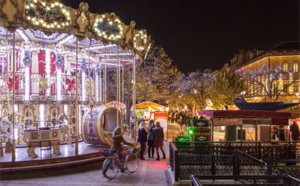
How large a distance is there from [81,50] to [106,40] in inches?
245

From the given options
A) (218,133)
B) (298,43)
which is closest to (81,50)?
(218,133)

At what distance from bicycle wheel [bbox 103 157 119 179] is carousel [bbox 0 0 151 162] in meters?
2.21

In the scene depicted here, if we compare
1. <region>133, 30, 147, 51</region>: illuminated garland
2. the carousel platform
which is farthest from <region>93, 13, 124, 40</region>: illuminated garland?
the carousel platform

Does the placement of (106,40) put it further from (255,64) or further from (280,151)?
(255,64)

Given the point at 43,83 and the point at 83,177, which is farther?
the point at 43,83

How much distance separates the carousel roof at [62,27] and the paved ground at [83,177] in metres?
4.61

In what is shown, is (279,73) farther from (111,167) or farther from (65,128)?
(111,167)

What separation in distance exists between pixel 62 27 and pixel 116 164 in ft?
17.9

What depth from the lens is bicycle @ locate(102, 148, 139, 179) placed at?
11.0 meters

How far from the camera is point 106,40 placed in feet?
49.0

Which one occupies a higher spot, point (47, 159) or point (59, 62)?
point (59, 62)

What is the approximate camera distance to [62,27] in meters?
13.0

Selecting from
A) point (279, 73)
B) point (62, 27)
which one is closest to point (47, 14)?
point (62, 27)

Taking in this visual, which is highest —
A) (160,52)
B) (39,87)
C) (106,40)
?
(160,52)
